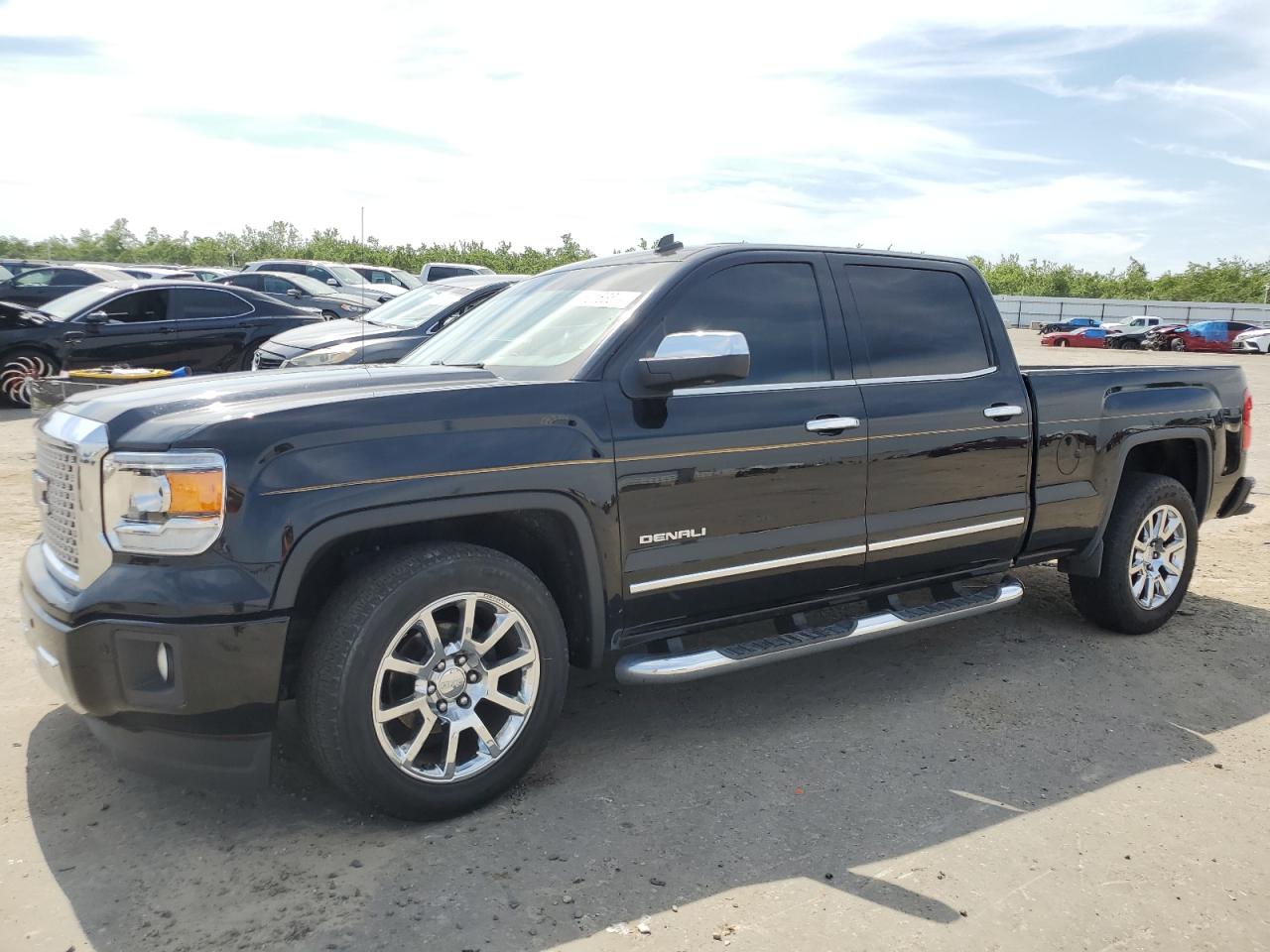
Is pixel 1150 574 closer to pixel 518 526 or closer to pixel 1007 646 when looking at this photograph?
pixel 1007 646

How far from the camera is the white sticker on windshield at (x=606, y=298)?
4.03 m

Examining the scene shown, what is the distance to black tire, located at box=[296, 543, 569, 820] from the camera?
3119 mm

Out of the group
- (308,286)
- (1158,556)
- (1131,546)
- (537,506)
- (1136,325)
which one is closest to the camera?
(537,506)

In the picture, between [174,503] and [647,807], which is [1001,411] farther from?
[174,503]

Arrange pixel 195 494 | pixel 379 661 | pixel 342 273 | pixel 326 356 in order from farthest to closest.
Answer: pixel 342 273 → pixel 326 356 → pixel 379 661 → pixel 195 494

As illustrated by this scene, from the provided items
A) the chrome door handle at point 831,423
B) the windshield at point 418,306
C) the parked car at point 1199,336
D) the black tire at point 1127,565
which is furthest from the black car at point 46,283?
the parked car at point 1199,336

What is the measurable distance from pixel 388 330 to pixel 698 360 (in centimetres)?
713

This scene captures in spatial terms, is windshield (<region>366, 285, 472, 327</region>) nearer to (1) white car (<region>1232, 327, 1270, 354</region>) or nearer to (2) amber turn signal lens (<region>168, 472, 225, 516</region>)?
(2) amber turn signal lens (<region>168, 472, 225, 516</region>)

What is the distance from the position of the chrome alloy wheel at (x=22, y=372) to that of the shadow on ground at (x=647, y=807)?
32.6 feet

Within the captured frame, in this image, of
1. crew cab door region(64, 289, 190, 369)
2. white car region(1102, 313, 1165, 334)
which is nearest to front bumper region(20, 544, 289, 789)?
crew cab door region(64, 289, 190, 369)

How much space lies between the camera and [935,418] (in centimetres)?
451

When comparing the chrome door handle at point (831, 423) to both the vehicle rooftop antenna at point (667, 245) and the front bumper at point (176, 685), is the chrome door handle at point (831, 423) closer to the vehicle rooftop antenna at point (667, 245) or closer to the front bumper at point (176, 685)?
the vehicle rooftop antenna at point (667, 245)

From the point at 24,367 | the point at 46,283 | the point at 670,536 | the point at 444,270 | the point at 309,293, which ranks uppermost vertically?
the point at 444,270

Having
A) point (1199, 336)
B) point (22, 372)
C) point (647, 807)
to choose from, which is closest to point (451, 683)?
point (647, 807)
